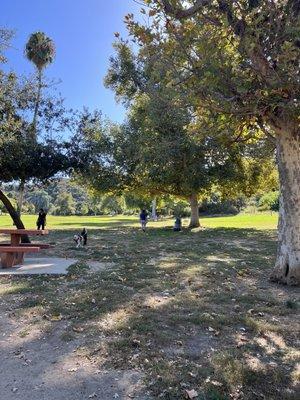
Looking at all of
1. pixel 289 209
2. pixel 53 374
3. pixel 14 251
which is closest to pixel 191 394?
pixel 53 374

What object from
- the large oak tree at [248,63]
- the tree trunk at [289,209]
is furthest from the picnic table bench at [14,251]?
the tree trunk at [289,209]

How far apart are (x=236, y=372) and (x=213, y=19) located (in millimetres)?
6324

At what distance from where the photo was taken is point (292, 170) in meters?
8.72

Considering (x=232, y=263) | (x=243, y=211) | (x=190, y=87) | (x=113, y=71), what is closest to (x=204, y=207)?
(x=243, y=211)

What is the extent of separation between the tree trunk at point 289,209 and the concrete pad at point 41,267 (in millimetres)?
4908

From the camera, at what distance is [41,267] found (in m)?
10.1

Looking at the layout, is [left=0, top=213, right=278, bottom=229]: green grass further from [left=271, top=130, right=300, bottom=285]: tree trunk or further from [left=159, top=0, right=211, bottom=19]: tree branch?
[left=159, top=0, right=211, bottom=19]: tree branch

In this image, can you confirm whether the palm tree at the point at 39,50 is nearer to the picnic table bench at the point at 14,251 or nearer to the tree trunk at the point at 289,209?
the picnic table bench at the point at 14,251

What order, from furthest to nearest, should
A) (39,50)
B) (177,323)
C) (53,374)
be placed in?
(39,50) → (177,323) → (53,374)

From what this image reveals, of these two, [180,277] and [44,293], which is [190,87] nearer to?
[180,277]

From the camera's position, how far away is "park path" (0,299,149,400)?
3949mm

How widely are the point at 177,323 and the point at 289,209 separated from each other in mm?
4148

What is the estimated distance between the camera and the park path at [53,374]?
13.0ft

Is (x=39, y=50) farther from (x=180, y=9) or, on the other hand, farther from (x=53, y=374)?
(x=53, y=374)
